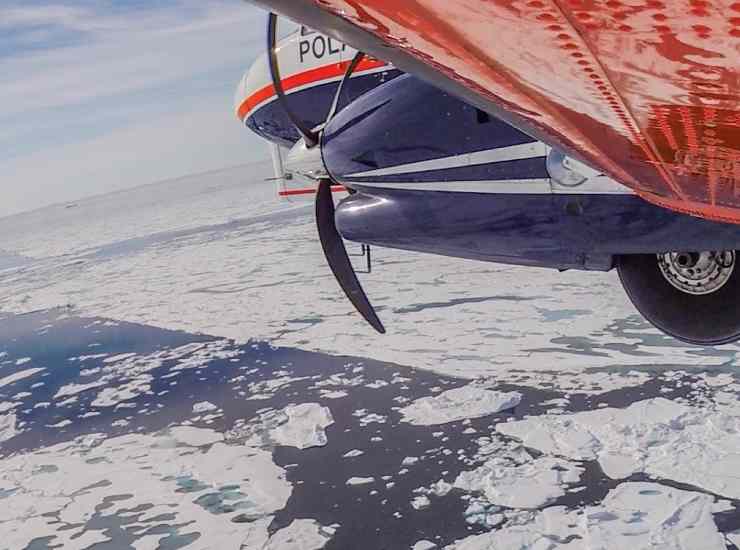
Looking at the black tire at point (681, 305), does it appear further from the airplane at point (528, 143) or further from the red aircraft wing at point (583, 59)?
the red aircraft wing at point (583, 59)

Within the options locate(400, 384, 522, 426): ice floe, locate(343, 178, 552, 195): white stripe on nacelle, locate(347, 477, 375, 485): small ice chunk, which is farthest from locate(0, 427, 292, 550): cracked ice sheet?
locate(343, 178, 552, 195): white stripe on nacelle

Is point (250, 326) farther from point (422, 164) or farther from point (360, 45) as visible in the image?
point (360, 45)

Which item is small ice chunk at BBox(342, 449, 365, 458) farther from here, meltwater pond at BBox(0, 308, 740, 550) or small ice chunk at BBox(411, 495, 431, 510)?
small ice chunk at BBox(411, 495, 431, 510)

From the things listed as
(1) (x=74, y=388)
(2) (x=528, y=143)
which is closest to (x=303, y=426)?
(1) (x=74, y=388)

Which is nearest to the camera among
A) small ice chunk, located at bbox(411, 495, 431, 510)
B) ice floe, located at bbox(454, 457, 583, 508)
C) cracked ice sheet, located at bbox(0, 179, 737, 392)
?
ice floe, located at bbox(454, 457, 583, 508)

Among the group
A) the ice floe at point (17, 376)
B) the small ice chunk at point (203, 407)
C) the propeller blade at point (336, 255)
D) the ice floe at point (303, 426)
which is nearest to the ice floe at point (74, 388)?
the ice floe at point (17, 376)

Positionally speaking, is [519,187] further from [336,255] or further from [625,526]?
[625,526]
